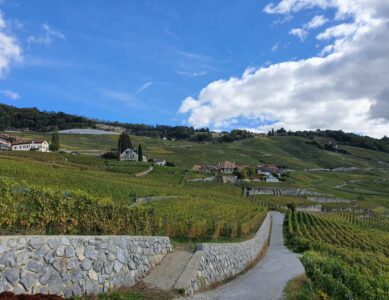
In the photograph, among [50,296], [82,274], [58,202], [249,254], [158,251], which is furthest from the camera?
A: [249,254]

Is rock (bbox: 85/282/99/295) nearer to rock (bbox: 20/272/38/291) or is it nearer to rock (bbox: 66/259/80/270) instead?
rock (bbox: 66/259/80/270)

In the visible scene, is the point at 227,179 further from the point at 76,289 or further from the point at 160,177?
the point at 76,289

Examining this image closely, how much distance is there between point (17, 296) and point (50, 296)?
88 cm

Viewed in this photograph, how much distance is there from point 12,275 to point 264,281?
48.0 feet

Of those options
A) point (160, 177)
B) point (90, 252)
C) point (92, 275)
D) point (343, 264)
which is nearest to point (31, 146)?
point (160, 177)

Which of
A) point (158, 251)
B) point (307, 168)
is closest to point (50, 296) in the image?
point (158, 251)

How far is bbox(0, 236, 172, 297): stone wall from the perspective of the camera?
9.94 m

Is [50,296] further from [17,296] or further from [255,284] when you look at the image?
[255,284]

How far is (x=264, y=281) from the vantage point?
2164 centimetres

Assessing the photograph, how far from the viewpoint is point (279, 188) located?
384 feet

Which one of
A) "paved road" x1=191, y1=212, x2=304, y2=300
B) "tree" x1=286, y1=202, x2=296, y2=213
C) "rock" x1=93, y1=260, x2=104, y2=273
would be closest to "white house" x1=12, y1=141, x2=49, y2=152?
"tree" x1=286, y1=202, x2=296, y2=213

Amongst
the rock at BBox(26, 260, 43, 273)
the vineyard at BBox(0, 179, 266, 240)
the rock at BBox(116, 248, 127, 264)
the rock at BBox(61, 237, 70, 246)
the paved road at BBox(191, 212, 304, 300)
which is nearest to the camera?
the rock at BBox(26, 260, 43, 273)

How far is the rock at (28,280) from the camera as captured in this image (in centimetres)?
1001

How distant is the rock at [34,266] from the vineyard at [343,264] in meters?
8.80
